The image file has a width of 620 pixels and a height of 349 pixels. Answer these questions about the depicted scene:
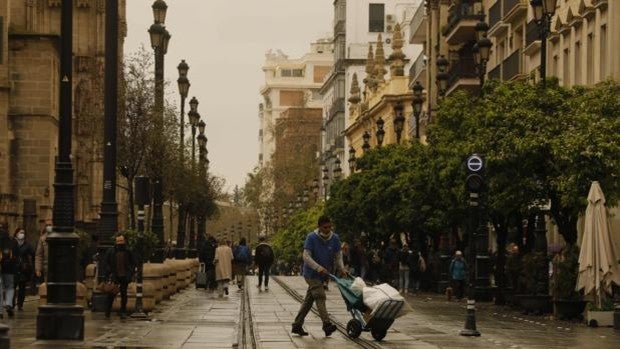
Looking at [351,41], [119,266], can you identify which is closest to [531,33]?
[119,266]

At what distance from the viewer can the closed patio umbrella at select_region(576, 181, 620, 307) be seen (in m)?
35.7

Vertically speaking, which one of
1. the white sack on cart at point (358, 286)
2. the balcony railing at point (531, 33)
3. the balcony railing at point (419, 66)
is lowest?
the white sack on cart at point (358, 286)

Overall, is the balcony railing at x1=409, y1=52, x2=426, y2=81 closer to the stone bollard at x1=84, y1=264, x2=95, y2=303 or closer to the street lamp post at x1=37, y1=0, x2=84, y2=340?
the stone bollard at x1=84, y1=264, x2=95, y2=303

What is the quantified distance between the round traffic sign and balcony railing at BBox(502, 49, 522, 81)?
39288 millimetres

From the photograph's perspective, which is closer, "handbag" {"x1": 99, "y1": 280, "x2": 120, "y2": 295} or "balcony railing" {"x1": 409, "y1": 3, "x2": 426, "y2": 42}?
"handbag" {"x1": 99, "y1": 280, "x2": 120, "y2": 295}

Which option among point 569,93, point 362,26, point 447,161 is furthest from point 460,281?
point 362,26

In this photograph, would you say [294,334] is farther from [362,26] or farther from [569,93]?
[362,26]

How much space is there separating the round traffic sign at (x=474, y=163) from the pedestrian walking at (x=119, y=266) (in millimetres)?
7405

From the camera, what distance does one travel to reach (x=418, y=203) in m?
61.2

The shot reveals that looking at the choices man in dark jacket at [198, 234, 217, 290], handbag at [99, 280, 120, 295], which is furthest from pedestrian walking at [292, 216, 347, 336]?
man in dark jacket at [198, 234, 217, 290]

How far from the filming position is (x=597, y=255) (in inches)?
1414

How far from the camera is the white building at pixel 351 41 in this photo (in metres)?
167

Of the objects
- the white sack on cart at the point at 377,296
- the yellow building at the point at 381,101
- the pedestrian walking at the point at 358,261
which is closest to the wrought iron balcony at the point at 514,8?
the pedestrian walking at the point at 358,261

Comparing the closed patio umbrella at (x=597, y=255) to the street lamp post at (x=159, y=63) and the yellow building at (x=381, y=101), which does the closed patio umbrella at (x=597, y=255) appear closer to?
the street lamp post at (x=159, y=63)
